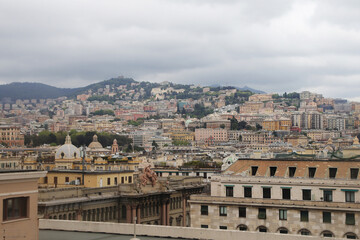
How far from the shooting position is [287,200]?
118 feet

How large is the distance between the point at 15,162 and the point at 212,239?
6192 cm

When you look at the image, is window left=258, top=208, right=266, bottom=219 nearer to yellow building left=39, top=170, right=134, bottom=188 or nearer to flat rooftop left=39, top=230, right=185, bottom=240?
flat rooftop left=39, top=230, right=185, bottom=240

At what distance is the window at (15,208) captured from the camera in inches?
615

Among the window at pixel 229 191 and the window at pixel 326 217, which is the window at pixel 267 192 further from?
the window at pixel 326 217

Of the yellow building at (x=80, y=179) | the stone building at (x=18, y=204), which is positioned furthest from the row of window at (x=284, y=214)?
the stone building at (x=18, y=204)

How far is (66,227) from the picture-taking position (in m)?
21.8

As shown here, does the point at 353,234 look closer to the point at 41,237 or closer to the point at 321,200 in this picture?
the point at 321,200

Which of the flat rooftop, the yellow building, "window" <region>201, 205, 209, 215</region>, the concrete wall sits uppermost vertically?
the concrete wall

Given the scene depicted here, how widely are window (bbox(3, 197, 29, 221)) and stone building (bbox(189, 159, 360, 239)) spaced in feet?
70.5

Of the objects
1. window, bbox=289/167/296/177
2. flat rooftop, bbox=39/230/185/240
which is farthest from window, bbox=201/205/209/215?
flat rooftop, bbox=39/230/185/240

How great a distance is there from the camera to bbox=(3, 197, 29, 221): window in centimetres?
1562

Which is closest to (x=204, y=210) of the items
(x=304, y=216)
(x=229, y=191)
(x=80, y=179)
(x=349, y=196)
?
(x=229, y=191)

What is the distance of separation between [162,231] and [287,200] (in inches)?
667

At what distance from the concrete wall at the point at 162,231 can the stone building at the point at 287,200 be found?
15.6m
